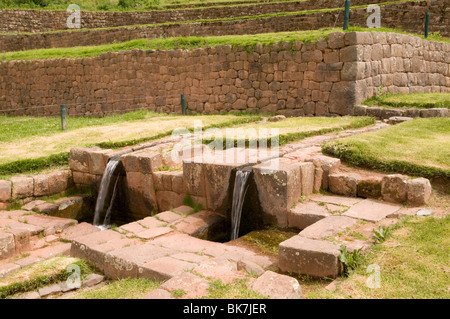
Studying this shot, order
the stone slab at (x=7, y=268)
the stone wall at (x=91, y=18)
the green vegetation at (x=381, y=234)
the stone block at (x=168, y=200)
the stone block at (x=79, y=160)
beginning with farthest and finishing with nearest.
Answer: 1. the stone wall at (x=91, y=18)
2. the stone block at (x=79, y=160)
3. the stone block at (x=168, y=200)
4. the stone slab at (x=7, y=268)
5. the green vegetation at (x=381, y=234)

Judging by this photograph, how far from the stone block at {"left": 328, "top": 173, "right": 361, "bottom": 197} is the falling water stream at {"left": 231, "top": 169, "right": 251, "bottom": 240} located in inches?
47.6

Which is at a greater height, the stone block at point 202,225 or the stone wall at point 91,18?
the stone wall at point 91,18

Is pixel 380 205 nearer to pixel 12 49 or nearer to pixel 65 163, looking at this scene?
pixel 65 163

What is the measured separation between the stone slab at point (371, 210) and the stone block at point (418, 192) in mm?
196

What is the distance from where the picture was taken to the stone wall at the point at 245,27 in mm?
15133

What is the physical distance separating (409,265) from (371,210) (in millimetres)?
Answer: 1566

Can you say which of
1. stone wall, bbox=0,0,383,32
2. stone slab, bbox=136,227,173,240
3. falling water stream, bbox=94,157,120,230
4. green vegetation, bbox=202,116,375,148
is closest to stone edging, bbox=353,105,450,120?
green vegetation, bbox=202,116,375,148

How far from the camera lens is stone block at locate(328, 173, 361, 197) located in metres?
6.21

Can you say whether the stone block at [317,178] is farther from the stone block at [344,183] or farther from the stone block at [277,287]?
the stone block at [277,287]

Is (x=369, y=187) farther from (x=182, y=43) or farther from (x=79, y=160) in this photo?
Result: (x=182, y=43)

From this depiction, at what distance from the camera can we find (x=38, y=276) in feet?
16.8

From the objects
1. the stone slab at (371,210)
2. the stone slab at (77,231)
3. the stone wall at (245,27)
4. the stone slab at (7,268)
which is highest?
the stone wall at (245,27)

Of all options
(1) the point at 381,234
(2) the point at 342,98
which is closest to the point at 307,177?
(1) the point at 381,234

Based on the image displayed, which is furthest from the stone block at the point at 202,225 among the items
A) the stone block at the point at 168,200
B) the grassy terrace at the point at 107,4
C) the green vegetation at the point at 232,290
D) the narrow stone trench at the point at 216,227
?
the grassy terrace at the point at 107,4
